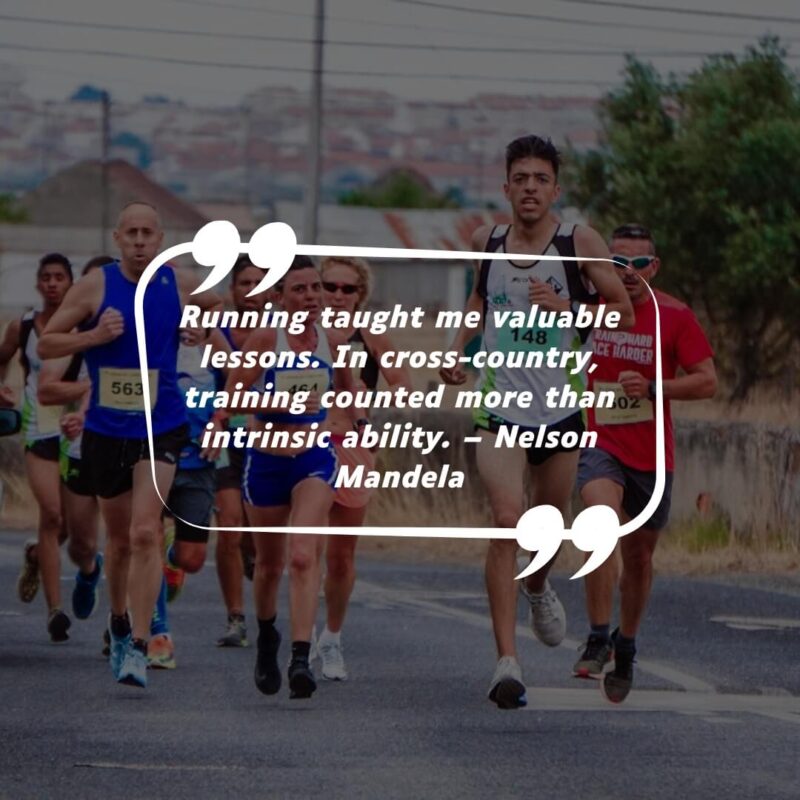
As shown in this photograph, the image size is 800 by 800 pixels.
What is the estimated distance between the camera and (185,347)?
45.7 ft

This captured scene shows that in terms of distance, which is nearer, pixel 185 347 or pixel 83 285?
pixel 83 285

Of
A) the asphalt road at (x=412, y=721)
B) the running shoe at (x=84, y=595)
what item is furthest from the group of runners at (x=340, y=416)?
the running shoe at (x=84, y=595)

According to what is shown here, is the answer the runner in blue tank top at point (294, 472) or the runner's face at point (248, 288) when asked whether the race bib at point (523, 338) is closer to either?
the runner in blue tank top at point (294, 472)

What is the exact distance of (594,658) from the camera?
12.2 m

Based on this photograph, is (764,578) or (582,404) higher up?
(582,404)

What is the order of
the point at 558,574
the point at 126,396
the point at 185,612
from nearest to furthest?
1. the point at 126,396
2. the point at 185,612
3. the point at 558,574

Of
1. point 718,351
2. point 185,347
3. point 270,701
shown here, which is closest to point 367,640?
point 185,347

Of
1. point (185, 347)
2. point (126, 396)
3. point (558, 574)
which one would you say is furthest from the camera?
point (558, 574)

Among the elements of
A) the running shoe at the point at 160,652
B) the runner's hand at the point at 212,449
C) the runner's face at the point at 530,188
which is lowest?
the running shoe at the point at 160,652

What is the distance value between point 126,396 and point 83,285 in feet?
1.67

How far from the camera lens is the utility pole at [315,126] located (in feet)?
140

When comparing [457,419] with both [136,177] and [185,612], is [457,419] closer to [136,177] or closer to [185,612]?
[185,612]

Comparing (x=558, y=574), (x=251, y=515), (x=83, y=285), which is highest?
(x=83, y=285)

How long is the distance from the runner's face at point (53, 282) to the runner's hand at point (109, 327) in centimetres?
250
